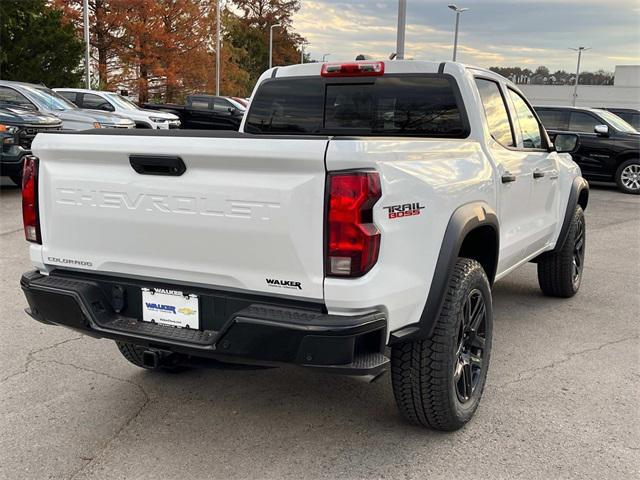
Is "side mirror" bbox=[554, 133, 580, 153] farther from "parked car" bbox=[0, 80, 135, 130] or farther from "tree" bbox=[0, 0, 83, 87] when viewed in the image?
"tree" bbox=[0, 0, 83, 87]

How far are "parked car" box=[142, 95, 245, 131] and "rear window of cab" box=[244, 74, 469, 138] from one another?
17997mm

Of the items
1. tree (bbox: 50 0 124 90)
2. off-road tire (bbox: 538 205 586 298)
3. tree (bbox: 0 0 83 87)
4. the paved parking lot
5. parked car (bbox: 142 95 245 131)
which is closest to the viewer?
the paved parking lot

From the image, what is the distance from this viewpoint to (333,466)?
296 cm

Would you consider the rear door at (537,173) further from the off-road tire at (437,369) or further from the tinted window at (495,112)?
the off-road tire at (437,369)

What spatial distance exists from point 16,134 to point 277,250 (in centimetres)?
908

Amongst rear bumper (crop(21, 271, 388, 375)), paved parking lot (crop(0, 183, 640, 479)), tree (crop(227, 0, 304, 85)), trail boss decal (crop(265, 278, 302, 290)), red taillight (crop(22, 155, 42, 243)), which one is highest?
tree (crop(227, 0, 304, 85))

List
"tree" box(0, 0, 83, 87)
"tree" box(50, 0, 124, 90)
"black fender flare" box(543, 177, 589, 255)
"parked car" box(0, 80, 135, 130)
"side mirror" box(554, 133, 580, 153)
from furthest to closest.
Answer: "tree" box(50, 0, 124, 90), "tree" box(0, 0, 83, 87), "parked car" box(0, 80, 135, 130), "black fender flare" box(543, 177, 589, 255), "side mirror" box(554, 133, 580, 153)

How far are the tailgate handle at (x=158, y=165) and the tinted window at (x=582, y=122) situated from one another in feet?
41.1

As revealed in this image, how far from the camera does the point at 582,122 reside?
13547mm

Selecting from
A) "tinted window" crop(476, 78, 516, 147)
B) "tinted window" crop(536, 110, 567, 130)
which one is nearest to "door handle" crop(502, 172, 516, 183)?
"tinted window" crop(476, 78, 516, 147)

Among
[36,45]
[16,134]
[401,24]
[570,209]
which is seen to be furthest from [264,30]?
[570,209]

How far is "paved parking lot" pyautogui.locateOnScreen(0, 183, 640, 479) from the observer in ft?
9.69

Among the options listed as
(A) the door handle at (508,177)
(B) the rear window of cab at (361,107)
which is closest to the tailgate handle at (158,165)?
(B) the rear window of cab at (361,107)

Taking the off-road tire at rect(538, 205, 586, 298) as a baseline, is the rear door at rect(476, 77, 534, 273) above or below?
above
